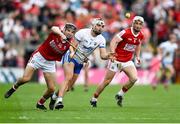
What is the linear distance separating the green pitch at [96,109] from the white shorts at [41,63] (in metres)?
1.13

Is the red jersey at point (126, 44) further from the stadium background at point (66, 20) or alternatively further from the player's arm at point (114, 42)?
the stadium background at point (66, 20)

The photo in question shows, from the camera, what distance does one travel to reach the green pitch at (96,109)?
18.3 m

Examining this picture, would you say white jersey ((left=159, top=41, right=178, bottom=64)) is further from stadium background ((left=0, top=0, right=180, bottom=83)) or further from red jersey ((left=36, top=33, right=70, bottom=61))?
red jersey ((left=36, top=33, right=70, bottom=61))

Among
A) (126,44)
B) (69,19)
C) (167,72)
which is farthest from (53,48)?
(69,19)

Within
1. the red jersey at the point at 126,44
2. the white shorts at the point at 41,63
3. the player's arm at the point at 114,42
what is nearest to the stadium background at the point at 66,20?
the red jersey at the point at 126,44

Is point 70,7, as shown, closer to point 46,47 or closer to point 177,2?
point 177,2

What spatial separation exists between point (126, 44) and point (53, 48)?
315 cm

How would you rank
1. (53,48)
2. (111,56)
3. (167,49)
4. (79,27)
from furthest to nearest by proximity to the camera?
(79,27), (167,49), (111,56), (53,48)

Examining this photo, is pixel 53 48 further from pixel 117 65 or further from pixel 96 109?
pixel 117 65

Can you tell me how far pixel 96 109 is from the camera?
2131 centimetres

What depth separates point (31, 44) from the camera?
36719 mm

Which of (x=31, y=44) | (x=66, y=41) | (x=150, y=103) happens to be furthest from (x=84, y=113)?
(x=31, y=44)

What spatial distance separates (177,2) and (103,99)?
15.7 meters

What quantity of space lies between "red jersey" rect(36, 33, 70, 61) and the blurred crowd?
1483cm
